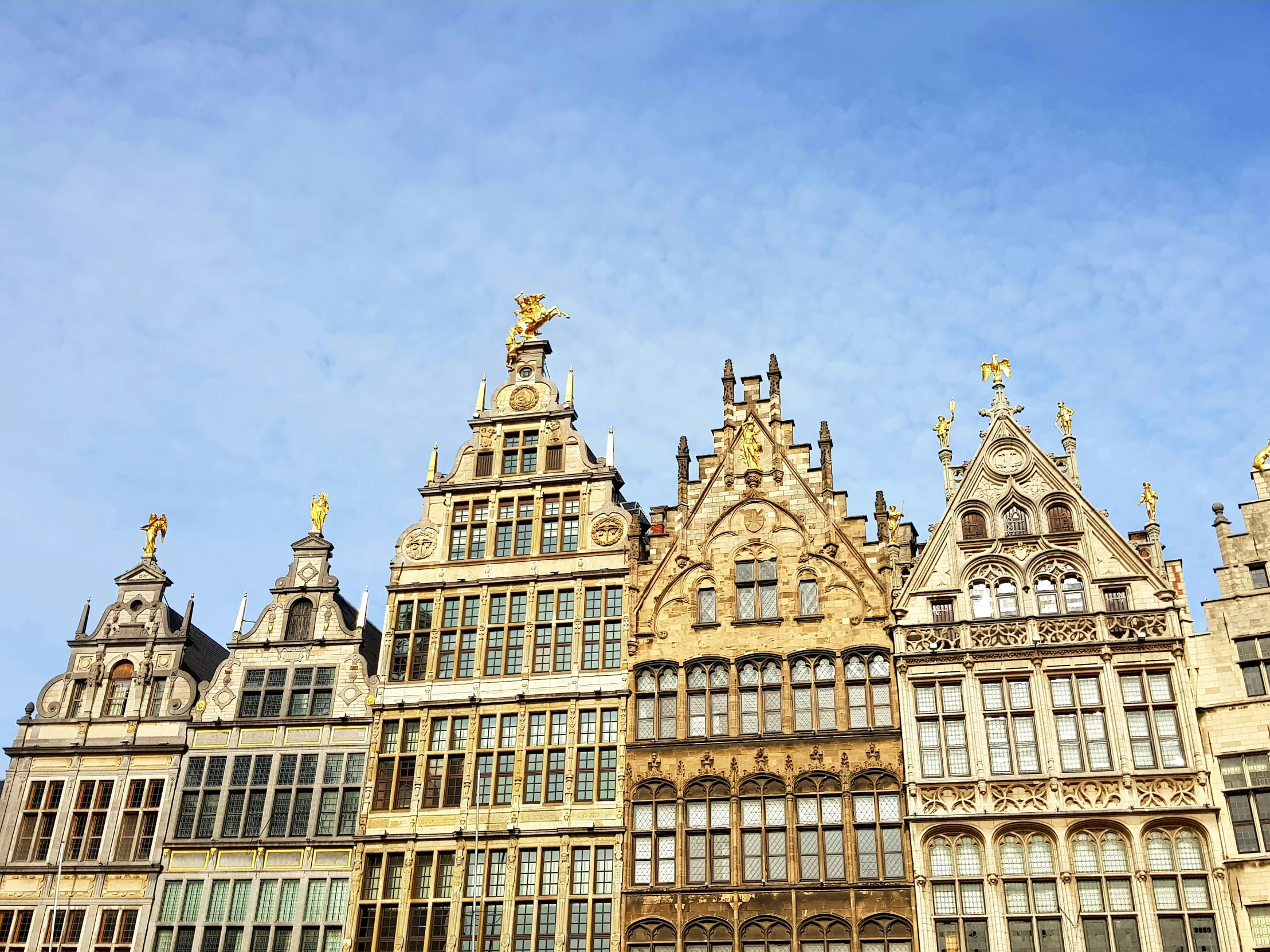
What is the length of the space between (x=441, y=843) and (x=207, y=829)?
6832 mm

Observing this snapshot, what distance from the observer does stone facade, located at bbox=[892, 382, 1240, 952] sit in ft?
108

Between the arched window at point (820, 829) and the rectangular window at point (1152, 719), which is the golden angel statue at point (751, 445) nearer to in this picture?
the arched window at point (820, 829)

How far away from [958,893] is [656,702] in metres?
9.24

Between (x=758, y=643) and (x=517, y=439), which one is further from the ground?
(x=517, y=439)

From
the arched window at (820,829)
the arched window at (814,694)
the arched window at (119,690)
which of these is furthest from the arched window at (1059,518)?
the arched window at (119,690)

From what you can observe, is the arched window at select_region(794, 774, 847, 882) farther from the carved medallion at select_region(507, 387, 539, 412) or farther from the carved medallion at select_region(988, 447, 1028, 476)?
the carved medallion at select_region(507, 387, 539, 412)

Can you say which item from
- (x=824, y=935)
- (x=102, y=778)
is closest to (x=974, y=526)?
(x=824, y=935)

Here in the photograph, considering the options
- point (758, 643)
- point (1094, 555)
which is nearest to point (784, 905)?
point (758, 643)

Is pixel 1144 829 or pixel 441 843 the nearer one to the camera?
pixel 1144 829

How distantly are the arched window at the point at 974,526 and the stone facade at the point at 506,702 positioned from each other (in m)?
9.36

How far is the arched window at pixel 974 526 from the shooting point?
37969 millimetres

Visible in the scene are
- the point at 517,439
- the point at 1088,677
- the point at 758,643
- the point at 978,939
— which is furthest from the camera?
the point at 517,439

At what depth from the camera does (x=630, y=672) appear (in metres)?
38.2

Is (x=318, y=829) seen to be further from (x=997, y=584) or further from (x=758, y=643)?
(x=997, y=584)
